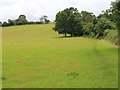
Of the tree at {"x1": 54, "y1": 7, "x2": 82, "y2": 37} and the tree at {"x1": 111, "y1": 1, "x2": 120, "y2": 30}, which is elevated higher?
the tree at {"x1": 111, "y1": 1, "x2": 120, "y2": 30}

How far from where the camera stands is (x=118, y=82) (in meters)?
17.1

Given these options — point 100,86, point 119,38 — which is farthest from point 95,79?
point 119,38

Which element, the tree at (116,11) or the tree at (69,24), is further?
the tree at (69,24)

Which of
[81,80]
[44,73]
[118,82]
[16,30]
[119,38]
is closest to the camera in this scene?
[118,82]

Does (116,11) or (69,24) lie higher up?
(116,11)

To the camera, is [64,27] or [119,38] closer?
[119,38]

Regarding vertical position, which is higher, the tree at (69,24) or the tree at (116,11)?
the tree at (116,11)

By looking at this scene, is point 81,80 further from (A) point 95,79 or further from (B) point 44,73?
(B) point 44,73

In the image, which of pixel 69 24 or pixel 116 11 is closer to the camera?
pixel 116 11

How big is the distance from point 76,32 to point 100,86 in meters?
99.1

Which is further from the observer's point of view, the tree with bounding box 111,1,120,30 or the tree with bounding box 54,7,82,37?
the tree with bounding box 54,7,82,37

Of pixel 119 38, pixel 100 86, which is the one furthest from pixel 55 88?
pixel 119 38

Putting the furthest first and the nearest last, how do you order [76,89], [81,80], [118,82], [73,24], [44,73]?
[73,24]
[44,73]
[81,80]
[118,82]
[76,89]

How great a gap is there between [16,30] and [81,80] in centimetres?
12213
